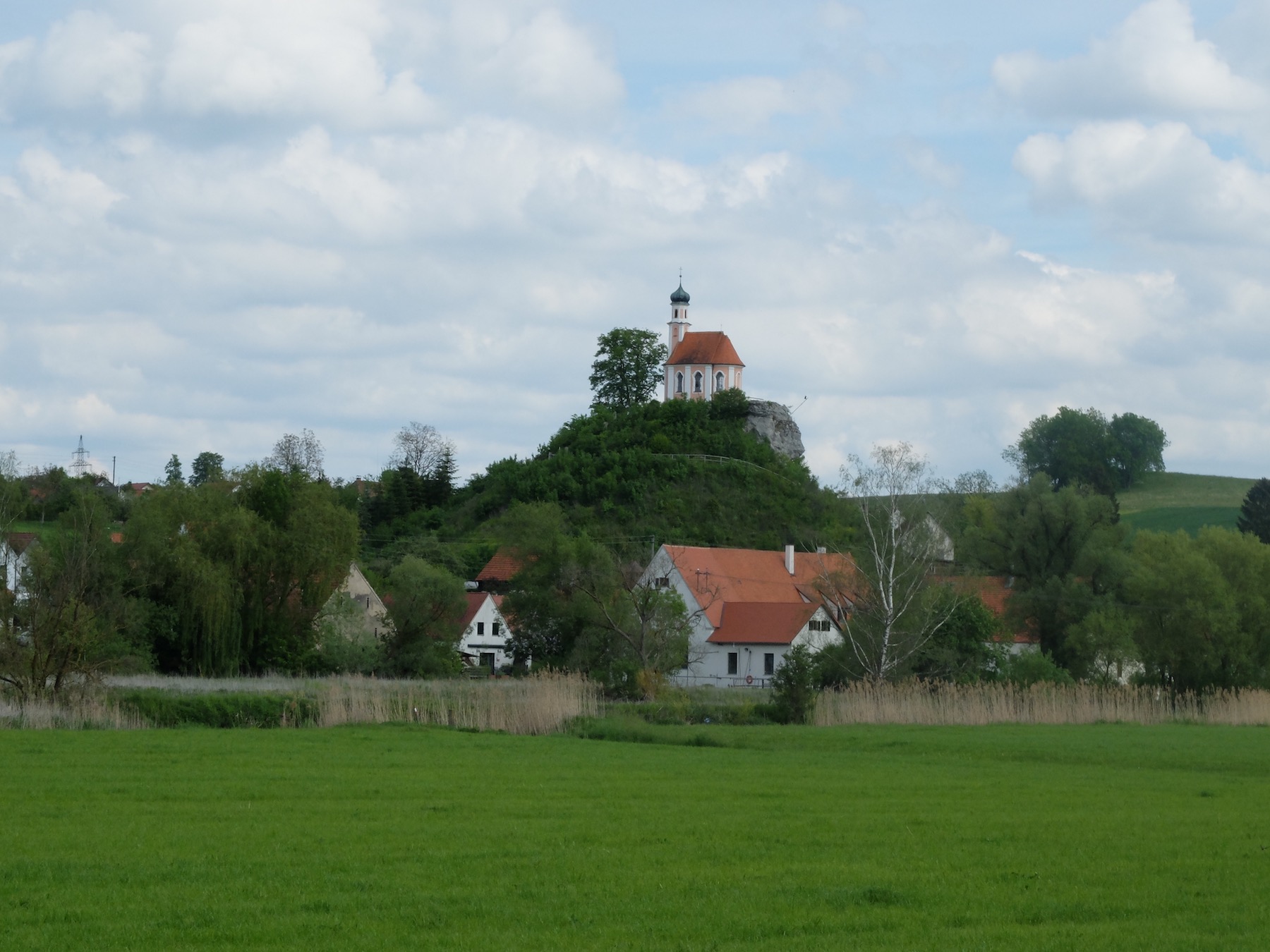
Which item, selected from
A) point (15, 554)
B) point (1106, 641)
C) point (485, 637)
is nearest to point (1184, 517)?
point (485, 637)

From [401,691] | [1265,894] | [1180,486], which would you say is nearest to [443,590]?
[401,691]

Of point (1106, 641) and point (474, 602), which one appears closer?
point (1106, 641)

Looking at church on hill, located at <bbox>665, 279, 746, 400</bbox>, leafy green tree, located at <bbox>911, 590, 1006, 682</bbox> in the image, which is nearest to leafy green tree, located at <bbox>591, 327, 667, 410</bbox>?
church on hill, located at <bbox>665, 279, 746, 400</bbox>

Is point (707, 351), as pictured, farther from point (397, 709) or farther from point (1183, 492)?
point (397, 709)

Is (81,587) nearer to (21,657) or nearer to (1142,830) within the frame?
(21,657)

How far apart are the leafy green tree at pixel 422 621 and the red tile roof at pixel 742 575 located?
559 inches

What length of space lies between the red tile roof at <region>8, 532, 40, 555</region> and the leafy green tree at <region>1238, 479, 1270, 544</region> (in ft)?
260

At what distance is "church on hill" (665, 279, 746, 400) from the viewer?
130 metres

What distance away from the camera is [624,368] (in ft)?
415

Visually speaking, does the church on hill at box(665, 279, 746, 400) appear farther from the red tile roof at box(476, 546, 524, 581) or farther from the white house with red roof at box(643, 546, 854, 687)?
the white house with red roof at box(643, 546, 854, 687)

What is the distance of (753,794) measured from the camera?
64.3 feet

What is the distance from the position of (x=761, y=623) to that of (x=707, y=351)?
212 ft

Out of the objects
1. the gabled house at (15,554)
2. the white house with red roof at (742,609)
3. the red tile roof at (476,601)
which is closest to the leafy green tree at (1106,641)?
the white house with red roof at (742,609)

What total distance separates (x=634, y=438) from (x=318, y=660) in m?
56.9
